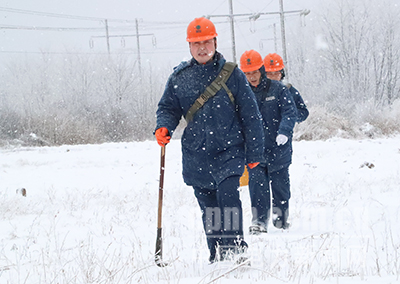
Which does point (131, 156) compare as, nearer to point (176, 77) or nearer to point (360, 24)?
point (176, 77)

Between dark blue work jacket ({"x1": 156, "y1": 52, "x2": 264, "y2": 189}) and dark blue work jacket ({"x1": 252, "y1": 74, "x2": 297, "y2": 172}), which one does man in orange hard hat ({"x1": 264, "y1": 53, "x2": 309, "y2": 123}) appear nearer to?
dark blue work jacket ({"x1": 252, "y1": 74, "x2": 297, "y2": 172})

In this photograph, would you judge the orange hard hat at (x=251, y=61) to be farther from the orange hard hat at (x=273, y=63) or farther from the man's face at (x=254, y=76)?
the orange hard hat at (x=273, y=63)

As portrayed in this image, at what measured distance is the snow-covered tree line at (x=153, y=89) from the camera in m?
19.2

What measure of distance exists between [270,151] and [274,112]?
17.5 inches

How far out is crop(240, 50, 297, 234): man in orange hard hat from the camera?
4375 mm

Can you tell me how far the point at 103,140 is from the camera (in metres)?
23.5

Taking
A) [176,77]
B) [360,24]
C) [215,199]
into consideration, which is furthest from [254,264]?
[360,24]

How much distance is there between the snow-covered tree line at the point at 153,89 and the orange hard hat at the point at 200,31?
1438 centimetres

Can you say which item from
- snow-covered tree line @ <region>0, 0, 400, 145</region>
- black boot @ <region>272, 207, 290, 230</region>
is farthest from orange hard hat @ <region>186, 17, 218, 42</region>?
snow-covered tree line @ <region>0, 0, 400, 145</region>

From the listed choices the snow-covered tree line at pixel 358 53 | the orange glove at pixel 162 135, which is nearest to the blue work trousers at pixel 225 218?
the orange glove at pixel 162 135

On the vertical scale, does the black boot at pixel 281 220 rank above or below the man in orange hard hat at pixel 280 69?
below

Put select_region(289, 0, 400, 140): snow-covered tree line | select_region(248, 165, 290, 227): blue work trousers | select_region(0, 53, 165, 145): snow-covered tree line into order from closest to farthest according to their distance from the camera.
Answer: select_region(248, 165, 290, 227): blue work trousers < select_region(0, 53, 165, 145): snow-covered tree line < select_region(289, 0, 400, 140): snow-covered tree line

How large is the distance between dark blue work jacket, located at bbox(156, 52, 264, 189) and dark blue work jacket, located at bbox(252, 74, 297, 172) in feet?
4.52

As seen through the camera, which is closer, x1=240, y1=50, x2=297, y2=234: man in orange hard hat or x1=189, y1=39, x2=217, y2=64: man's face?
x1=189, y1=39, x2=217, y2=64: man's face
